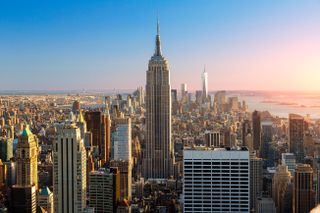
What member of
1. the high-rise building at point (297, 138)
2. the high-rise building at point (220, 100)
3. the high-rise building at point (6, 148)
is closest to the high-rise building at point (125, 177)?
the high-rise building at point (6, 148)

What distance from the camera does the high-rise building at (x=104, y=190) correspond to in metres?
6.82

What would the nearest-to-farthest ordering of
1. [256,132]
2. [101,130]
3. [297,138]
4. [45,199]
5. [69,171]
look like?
[45,199]
[69,171]
[297,138]
[256,132]
[101,130]

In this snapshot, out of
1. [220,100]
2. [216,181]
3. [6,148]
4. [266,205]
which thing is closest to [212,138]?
[216,181]

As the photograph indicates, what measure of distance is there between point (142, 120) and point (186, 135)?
3269 millimetres

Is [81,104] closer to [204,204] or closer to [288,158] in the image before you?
[204,204]

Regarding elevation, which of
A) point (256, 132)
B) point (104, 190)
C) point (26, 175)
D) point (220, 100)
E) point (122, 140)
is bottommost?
point (104, 190)

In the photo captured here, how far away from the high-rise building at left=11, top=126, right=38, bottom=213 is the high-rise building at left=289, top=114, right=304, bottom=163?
3.12 meters

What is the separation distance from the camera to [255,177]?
Answer: 7391 millimetres

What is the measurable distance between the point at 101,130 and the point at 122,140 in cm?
56

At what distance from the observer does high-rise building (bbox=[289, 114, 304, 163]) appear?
20.5 feet

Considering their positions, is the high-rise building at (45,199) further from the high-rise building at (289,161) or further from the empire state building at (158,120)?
the empire state building at (158,120)

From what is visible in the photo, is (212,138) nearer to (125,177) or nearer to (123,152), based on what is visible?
(125,177)

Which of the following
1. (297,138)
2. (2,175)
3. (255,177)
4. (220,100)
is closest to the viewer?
(220,100)

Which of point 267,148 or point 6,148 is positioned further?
point 267,148
